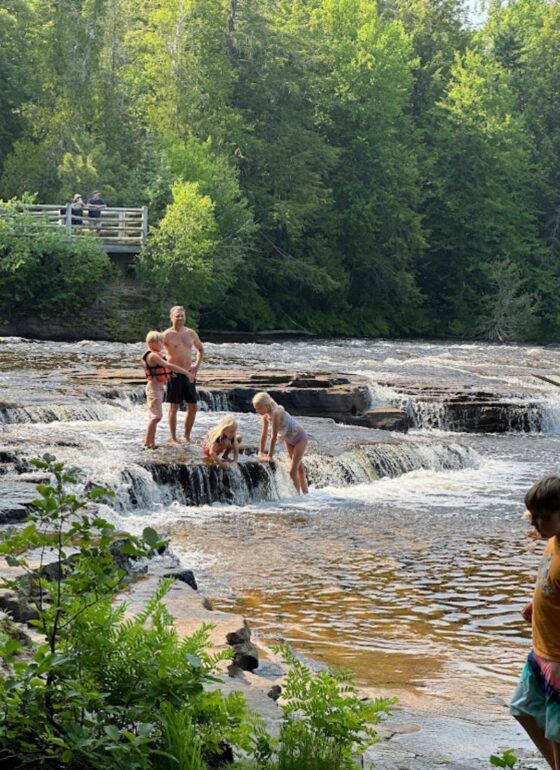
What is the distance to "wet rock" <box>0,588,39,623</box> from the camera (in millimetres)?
7793

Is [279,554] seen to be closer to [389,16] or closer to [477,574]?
[477,574]

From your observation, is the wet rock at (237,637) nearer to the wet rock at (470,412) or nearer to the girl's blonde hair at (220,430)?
the girl's blonde hair at (220,430)

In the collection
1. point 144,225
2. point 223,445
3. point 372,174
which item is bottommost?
point 223,445

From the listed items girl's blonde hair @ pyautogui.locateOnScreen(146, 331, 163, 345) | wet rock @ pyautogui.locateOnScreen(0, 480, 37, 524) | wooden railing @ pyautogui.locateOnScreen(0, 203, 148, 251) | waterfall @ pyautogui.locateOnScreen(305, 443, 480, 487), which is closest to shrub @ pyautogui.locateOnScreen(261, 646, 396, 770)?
wet rock @ pyautogui.locateOnScreen(0, 480, 37, 524)

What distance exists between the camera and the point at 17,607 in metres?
7.84

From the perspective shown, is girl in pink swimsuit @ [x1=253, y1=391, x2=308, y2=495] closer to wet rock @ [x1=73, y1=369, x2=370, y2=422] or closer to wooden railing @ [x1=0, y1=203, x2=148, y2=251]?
wet rock @ [x1=73, y1=369, x2=370, y2=422]

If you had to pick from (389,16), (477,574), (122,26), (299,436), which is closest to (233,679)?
(477,574)

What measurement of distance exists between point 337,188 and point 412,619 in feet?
→ 138

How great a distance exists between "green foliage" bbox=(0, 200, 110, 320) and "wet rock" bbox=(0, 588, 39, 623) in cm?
3066

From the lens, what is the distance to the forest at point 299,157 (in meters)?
43.2

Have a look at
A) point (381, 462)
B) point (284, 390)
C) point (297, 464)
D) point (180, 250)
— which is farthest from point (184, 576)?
point (180, 250)

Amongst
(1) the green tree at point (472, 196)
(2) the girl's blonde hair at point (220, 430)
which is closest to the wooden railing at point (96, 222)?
(1) the green tree at point (472, 196)

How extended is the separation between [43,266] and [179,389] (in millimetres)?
23002

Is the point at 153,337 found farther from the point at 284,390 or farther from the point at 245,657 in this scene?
the point at 245,657
